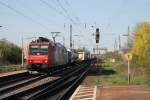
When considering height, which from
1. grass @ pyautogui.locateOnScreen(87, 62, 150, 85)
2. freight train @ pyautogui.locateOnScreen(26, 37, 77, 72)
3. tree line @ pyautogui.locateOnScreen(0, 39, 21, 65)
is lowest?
grass @ pyautogui.locateOnScreen(87, 62, 150, 85)

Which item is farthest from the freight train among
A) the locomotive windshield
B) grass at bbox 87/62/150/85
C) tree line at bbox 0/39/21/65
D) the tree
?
tree line at bbox 0/39/21/65

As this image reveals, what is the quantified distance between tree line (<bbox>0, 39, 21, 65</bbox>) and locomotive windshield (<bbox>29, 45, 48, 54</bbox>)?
46223 millimetres

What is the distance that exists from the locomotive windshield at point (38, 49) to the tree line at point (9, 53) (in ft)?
152

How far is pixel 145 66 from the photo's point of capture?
40.2 m

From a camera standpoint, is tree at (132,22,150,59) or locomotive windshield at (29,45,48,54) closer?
locomotive windshield at (29,45,48,54)

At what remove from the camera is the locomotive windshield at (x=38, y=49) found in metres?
41.8

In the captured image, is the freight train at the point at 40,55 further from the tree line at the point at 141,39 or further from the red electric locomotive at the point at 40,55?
the tree line at the point at 141,39

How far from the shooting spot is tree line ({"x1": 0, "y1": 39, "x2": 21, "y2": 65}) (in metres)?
90.9

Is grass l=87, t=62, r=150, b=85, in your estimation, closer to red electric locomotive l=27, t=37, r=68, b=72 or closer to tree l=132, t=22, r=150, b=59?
red electric locomotive l=27, t=37, r=68, b=72

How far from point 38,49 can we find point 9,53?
171 feet

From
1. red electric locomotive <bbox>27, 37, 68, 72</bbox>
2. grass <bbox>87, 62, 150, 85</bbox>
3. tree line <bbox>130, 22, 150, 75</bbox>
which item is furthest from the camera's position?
tree line <bbox>130, 22, 150, 75</bbox>

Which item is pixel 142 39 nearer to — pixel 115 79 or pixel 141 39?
pixel 141 39

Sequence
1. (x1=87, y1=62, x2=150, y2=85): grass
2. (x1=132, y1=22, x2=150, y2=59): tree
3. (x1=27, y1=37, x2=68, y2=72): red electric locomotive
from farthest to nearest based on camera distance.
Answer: (x1=132, y1=22, x2=150, y2=59): tree → (x1=27, y1=37, x2=68, y2=72): red electric locomotive → (x1=87, y1=62, x2=150, y2=85): grass

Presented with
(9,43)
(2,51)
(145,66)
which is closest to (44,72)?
(145,66)
